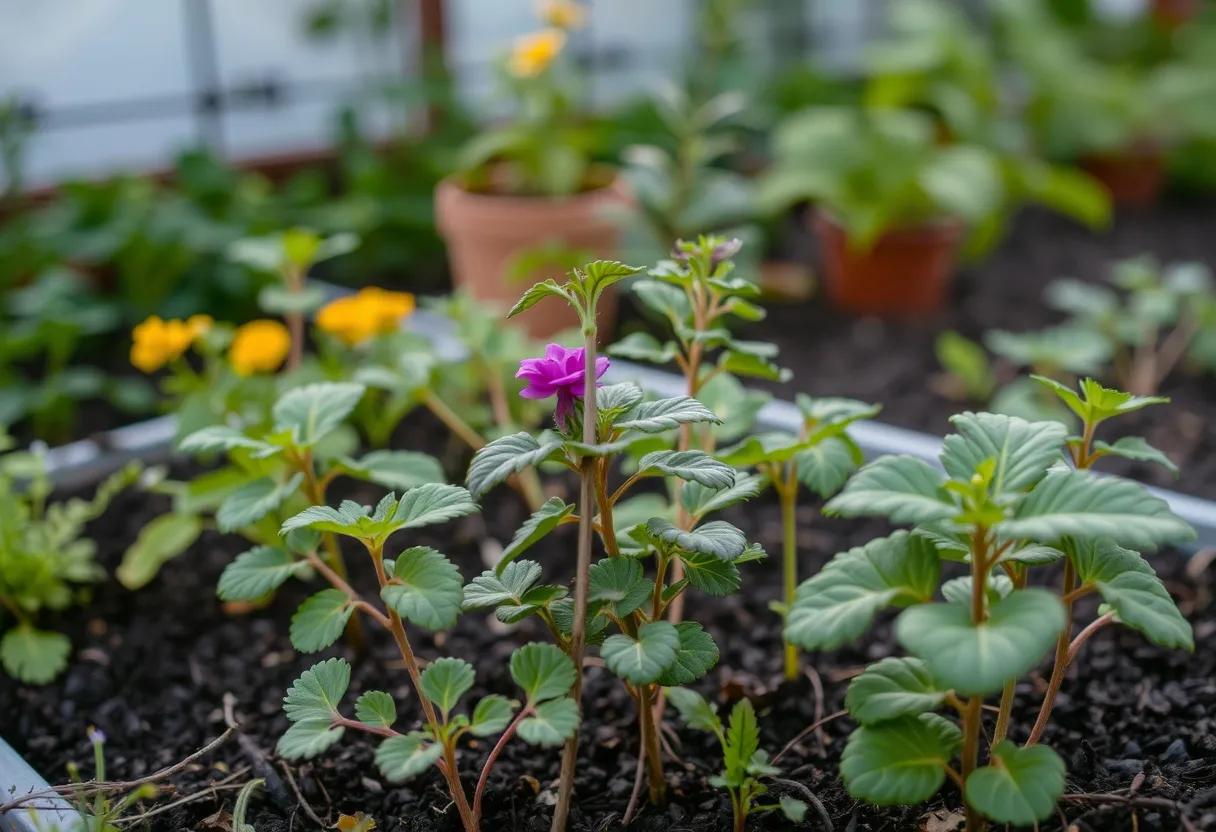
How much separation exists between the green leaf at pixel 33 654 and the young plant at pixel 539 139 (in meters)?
1.40

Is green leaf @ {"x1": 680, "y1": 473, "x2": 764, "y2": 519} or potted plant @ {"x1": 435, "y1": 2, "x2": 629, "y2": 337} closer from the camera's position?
green leaf @ {"x1": 680, "y1": 473, "x2": 764, "y2": 519}

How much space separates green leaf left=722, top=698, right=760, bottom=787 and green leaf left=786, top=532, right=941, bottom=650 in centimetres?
18

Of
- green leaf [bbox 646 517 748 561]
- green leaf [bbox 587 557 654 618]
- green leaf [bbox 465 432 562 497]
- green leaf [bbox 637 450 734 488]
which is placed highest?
green leaf [bbox 465 432 562 497]

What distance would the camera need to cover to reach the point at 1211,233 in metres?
3.50

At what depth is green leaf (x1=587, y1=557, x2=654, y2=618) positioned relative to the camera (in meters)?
0.96

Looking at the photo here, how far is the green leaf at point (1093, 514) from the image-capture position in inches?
31.9

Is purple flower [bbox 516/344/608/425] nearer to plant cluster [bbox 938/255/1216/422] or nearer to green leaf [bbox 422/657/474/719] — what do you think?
green leaf [bbox 422/657/474/719]

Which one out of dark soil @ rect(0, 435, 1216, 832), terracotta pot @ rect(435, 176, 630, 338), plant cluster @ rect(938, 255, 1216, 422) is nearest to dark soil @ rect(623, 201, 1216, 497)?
plant cluster @ rect(938, 255, 1216, 422)

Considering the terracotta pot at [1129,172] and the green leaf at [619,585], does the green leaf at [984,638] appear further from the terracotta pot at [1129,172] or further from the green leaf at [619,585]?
the terracotta pot at [1129,172]

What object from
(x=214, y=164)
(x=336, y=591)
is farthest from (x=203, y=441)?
(x=214, y=164)

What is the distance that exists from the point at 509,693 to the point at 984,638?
69cm

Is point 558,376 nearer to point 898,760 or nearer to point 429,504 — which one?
point 429,504

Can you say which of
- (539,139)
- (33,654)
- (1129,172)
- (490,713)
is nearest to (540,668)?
(490,713)

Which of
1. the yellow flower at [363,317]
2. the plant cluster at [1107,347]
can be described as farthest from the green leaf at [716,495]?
the plant cluster at [1107,347]
